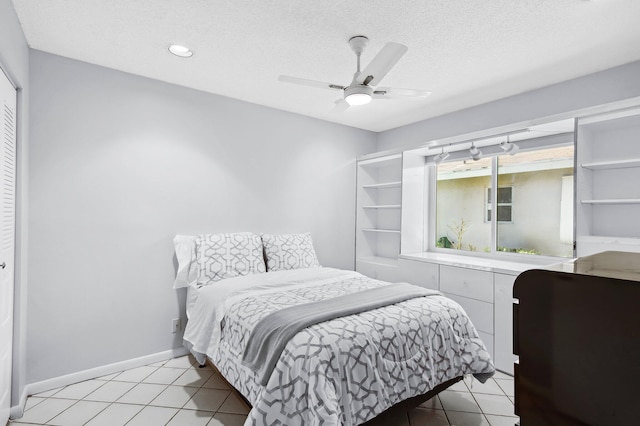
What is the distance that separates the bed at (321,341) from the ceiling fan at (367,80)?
1.38 metres

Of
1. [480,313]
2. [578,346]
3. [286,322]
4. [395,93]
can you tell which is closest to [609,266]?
[578,346]

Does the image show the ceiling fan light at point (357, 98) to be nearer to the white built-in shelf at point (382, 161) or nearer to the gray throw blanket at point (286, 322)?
the gray throw blanket at point (286, 322)

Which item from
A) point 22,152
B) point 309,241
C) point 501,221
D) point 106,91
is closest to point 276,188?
point 309,241

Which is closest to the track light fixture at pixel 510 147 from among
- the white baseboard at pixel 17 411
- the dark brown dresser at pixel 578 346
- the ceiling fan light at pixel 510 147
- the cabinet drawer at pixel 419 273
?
the ceiling fan light at pixel 510 147

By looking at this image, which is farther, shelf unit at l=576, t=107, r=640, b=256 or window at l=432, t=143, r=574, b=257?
window at l=432, t=143, r=574, b=257

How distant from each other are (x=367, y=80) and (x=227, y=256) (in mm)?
1918

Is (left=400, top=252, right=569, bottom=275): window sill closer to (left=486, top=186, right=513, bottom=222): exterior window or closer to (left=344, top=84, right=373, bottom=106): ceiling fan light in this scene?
(left=486, top=186, right=513, bottom=222): exterior window

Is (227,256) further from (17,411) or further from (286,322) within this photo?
(17,411)

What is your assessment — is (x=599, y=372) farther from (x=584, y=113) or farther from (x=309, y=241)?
(x=309, y=241)

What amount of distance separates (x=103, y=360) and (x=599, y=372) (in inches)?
129

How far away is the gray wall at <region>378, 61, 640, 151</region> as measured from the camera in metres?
2.55

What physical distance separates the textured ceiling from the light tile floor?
2.36 m

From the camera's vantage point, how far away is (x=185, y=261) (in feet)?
9.68

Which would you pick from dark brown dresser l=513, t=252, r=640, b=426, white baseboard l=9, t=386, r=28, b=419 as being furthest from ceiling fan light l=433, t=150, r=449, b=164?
white baseboard l=9, t=386, r=28, b=419
